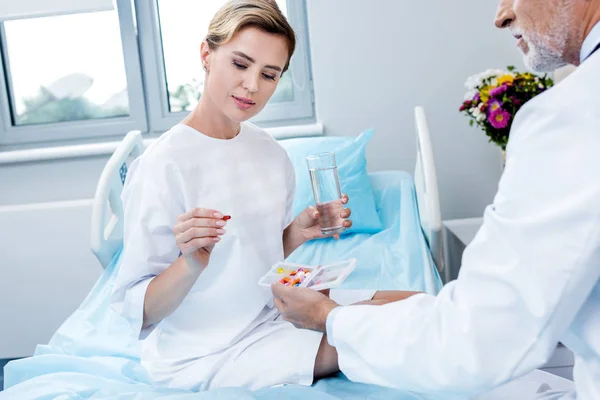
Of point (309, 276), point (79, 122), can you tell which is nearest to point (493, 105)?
point (309, 276)

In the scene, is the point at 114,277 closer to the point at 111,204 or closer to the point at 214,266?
the point at 111,204

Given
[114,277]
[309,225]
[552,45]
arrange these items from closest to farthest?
[552,45], [309,225], [114,277]

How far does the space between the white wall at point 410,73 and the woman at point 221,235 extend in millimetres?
1359

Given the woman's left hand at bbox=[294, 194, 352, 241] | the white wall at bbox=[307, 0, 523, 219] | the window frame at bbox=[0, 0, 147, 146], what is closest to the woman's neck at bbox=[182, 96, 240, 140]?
the woman's left hand at bbox=[294, 194, 352, 241]

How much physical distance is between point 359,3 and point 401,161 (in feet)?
2.24

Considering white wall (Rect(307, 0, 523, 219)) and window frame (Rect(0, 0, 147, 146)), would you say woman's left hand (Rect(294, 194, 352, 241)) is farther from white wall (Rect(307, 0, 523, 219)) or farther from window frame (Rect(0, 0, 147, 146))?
window frame (Rect(0, 0, 147, 146))

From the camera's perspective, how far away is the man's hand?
3.78 ft

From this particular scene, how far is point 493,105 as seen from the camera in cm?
243

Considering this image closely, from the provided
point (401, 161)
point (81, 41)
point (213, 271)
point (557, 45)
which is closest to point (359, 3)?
point (401, 161)

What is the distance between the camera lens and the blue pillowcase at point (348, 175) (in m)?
2.46

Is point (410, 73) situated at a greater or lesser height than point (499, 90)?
greater

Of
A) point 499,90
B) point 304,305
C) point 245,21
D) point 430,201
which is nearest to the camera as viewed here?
point 304,305

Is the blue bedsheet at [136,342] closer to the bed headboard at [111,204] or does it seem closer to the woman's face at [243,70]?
the bed headboard at [111,204]

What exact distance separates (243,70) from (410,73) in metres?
1.55
